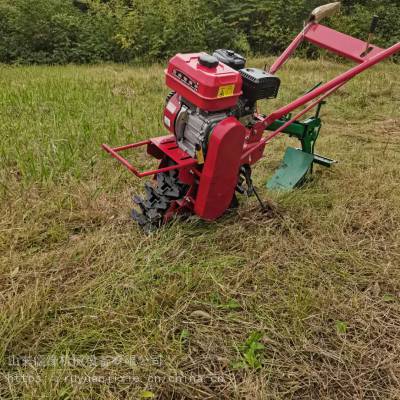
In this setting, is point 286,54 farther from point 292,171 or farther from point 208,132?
point 208,132

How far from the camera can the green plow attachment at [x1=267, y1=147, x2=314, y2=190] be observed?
360 centimetres

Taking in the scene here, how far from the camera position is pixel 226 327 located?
89.8 inches

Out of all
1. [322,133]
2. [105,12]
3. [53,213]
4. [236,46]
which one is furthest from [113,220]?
[105,12]

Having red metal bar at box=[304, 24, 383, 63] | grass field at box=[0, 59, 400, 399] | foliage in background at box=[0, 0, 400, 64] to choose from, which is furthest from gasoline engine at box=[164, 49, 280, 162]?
foliage in background at box=[0, 0, 400, 64]

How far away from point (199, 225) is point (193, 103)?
0.86 meters

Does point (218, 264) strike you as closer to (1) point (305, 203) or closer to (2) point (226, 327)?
(2) point (226, 327)

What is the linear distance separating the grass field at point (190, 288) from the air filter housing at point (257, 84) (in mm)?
832

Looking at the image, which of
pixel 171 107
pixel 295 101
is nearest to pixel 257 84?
pixel 295 101

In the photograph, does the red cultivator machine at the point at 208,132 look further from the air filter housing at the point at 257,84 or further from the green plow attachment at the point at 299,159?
the green plow attachment at the point at 299,159

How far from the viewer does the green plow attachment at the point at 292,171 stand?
360 cm

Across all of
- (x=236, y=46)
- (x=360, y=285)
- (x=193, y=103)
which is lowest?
(x=236, y=46)

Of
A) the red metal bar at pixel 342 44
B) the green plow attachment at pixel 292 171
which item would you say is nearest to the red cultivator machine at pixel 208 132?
the red metal bar at pixel 342 44

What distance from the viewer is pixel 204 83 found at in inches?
96.3

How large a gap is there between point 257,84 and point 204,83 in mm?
398
